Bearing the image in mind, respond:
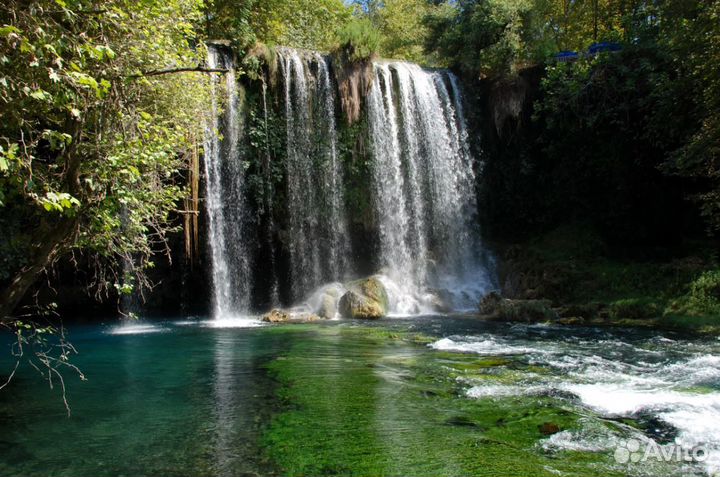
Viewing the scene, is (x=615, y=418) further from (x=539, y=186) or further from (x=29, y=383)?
(x=539, y=186)

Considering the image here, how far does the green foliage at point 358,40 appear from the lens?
21125mm

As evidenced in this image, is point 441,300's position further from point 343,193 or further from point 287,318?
point 343,193

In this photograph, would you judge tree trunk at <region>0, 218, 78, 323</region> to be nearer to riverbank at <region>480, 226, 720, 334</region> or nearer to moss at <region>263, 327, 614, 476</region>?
moss at <region>263, 327, 614, 476</region>

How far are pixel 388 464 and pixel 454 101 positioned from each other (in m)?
20.9

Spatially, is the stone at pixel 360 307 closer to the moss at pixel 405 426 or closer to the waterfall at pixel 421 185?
the waterfall at pixel 421 185

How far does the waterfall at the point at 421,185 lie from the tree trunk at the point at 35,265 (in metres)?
16.6

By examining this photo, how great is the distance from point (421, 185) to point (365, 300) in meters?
6.86

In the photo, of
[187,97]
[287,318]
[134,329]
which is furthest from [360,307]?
[187,97]

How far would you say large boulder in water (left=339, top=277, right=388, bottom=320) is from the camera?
17562 mm

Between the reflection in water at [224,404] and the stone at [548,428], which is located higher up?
the reflection in water at [224,404]

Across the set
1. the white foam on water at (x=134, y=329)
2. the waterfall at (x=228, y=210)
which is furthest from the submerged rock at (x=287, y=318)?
the white foam on water at (x=134, y=329)

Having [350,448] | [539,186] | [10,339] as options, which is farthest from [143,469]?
[539,186]

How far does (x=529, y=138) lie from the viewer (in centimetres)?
2283

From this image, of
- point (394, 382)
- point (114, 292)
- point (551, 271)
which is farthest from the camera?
point (114, 292)
